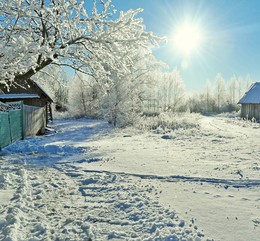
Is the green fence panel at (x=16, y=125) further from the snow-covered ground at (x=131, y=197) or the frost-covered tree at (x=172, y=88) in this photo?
the frost-covered tree at (x=172, y=88)

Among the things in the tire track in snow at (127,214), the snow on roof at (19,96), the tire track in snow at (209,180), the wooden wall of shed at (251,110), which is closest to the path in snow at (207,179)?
the tire track in snow at (209,180)

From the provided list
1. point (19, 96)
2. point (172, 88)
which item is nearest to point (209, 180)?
point (19, 96)

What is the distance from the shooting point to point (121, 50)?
20.9 ft

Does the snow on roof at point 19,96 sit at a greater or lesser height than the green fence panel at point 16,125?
greater

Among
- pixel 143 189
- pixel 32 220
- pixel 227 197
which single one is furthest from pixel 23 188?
pixel 227 197

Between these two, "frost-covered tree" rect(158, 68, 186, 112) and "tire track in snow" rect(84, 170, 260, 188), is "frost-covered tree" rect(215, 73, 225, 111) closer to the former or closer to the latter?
"frost-covered tree" rect(158, 68, 186, 112)

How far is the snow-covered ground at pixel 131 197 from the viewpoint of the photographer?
142 inches

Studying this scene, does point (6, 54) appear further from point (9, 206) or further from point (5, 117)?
point (5, 117)

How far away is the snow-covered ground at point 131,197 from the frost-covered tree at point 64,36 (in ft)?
8.74

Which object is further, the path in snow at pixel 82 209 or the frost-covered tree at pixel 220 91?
the frost-covered tree at pixel 220 91

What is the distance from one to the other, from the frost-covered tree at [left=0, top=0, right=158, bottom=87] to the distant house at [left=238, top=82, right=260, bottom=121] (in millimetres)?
29891

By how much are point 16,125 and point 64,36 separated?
8165mm

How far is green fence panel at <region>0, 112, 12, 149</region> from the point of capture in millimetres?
10797

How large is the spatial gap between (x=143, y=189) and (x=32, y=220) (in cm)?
229
